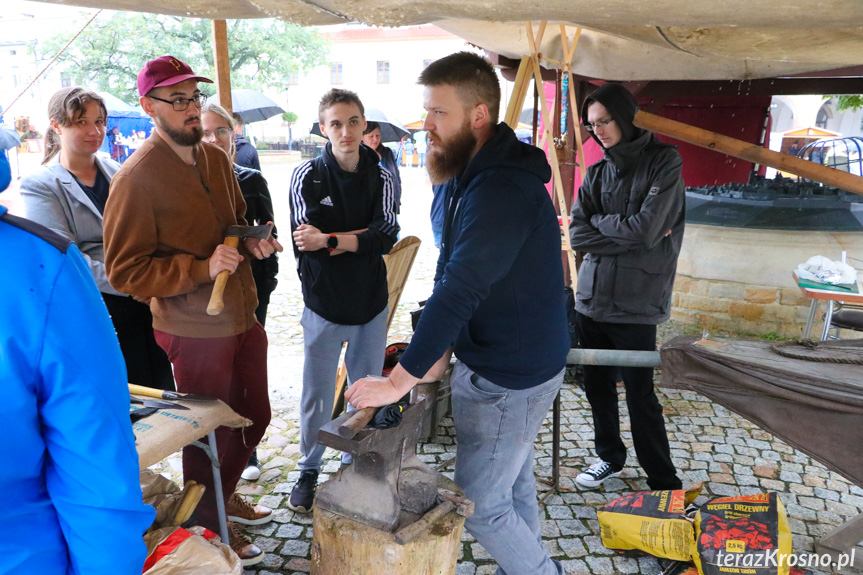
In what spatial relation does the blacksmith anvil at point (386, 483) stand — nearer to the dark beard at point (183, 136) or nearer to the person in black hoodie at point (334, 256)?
the person in black hoodie at point (334, 256)

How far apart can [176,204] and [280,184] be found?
19318 millimetres

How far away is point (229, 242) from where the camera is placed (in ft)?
8.97

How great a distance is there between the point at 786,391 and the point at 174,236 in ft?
8.63

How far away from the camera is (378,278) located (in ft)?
11.2

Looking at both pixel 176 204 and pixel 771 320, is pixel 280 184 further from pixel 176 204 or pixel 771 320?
pixel 176 204

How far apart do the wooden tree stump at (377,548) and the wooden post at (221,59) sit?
10.7 feet

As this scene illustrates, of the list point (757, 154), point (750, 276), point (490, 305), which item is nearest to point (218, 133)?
point (490, 305)

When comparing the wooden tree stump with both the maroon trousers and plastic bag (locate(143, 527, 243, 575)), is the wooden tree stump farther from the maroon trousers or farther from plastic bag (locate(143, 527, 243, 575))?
the maroon trousers

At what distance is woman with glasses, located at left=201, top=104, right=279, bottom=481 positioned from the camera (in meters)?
3.67

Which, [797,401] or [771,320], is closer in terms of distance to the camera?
[797,401]

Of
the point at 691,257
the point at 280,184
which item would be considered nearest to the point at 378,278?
the point at 691,257

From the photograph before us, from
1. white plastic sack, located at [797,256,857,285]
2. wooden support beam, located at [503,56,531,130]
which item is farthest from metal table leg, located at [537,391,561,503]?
white plastic sack, located at [797,256,857,285]

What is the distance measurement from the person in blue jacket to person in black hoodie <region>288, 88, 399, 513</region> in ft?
6.51

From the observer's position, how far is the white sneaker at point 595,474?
356cm
